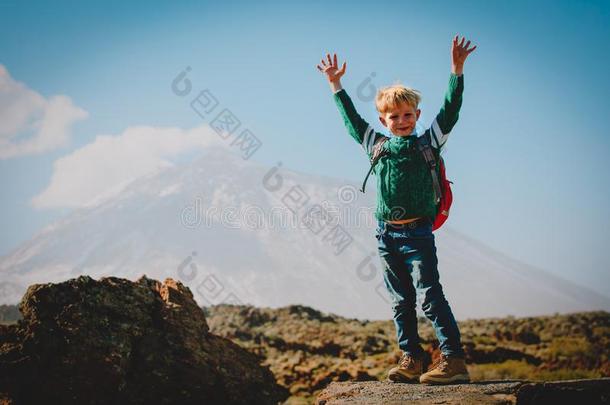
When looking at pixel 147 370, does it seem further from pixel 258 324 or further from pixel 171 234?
pixel 171 234

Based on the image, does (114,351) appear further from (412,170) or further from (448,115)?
(448,115)

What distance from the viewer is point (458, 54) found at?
3691mm

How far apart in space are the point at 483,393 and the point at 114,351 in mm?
3517

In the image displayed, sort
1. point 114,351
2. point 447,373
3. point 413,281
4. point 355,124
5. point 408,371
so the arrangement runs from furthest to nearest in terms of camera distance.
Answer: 1. point 114,351
2. point 355,124
3. point 408,371
4. point 413,281
5. point 447,373

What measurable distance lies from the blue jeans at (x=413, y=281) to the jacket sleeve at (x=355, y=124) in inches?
27.0

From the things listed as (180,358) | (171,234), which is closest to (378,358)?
(180,358)

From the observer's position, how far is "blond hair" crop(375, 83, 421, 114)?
12.0ft

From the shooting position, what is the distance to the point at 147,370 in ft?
16.4

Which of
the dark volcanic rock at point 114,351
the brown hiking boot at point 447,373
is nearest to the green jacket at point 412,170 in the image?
the brown hiking boot at point 447,373

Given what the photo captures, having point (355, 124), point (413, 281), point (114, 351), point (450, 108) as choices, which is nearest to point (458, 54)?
point (450, 108)

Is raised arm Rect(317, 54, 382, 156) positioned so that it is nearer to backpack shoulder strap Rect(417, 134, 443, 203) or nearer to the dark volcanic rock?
backpack shoulder strap Rect(417, 134, 443, 203)

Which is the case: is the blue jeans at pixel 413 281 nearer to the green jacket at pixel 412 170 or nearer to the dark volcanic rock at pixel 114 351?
the green jacket at pixel 412 170

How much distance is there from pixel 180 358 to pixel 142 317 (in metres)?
0.63

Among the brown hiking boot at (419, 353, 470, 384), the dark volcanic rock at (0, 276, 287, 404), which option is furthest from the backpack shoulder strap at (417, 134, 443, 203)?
the dark volcanic rock at (0, 276, 287, 404)
